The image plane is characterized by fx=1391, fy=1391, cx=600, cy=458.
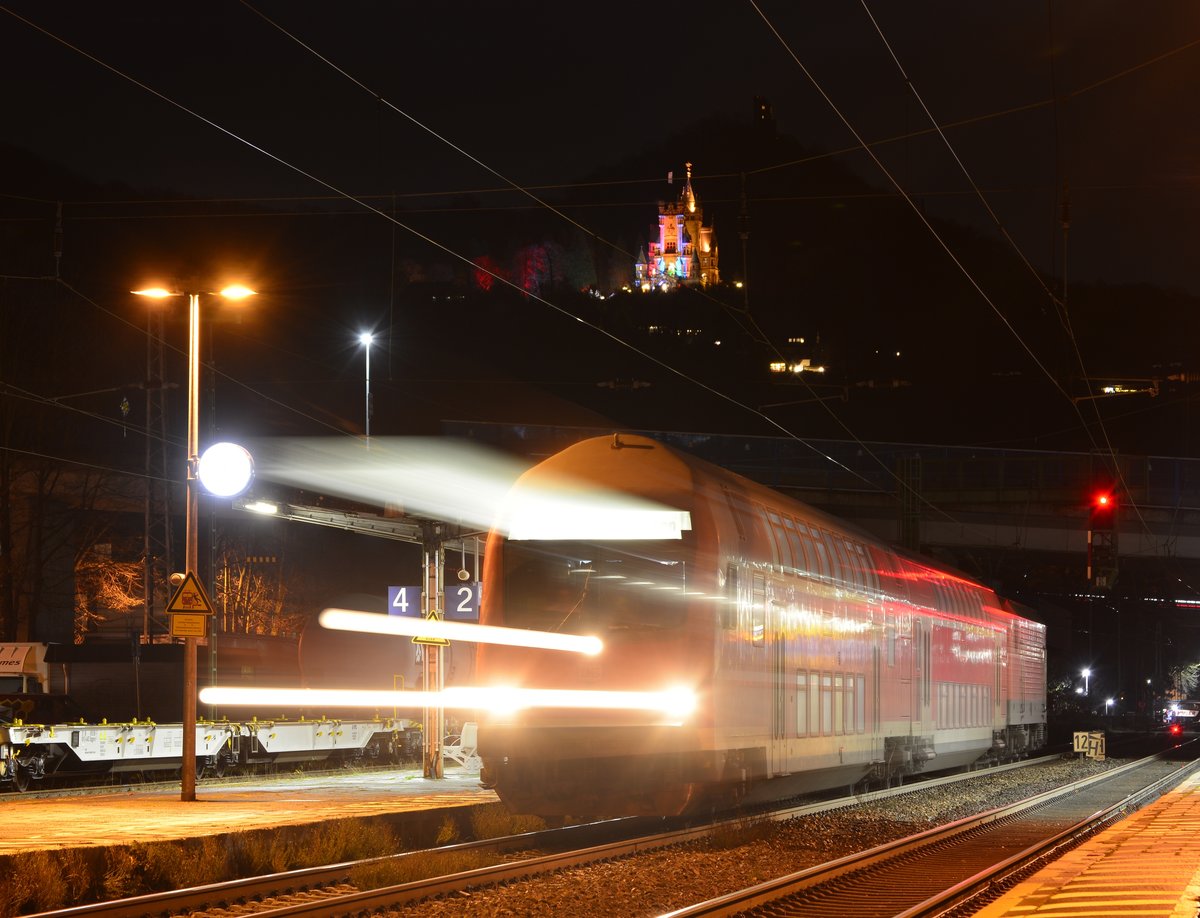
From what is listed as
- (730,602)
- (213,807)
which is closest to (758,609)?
(730,602)

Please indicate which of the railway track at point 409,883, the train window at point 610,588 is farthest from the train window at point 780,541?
the railway track at point 409,883

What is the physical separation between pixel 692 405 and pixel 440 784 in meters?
99.5

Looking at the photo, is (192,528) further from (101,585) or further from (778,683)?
(101,585)

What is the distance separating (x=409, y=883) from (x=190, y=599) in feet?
25.0

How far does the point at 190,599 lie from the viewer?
18.6 m

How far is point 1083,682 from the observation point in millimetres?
95688

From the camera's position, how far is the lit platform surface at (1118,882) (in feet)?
34.5

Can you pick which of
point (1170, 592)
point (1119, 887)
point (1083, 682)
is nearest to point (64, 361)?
point (1119, 887)

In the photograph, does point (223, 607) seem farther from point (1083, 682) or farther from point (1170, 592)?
point (1083, 682)

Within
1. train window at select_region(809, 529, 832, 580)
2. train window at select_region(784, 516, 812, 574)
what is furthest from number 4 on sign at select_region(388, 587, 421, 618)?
train window at select_region(784, 516, 812, 574)

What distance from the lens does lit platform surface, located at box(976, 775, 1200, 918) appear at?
10508 mm

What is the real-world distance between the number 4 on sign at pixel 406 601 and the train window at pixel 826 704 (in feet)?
25.7

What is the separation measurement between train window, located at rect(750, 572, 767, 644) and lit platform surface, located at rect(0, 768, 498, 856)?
14.6 ft

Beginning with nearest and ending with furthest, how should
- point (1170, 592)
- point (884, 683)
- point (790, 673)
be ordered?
point (790, 673) < point (884, 683) < point (1170, 592)
